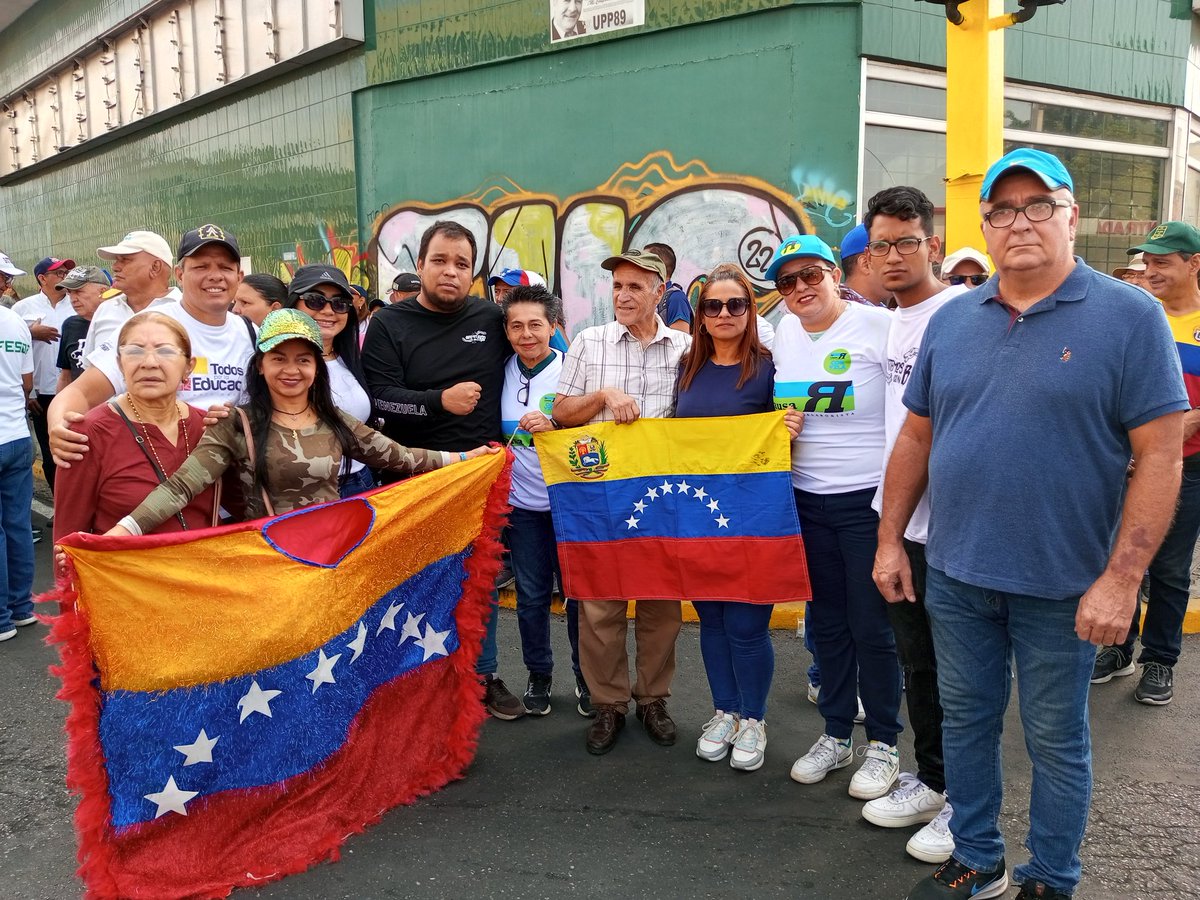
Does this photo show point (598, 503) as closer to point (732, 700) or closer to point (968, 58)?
point (732, 700)

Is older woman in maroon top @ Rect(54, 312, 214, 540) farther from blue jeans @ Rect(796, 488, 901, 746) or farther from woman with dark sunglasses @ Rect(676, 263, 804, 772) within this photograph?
blue jeans @ Rect(796, 488, 901, 746)

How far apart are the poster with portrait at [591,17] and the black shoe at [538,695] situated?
6498 mm

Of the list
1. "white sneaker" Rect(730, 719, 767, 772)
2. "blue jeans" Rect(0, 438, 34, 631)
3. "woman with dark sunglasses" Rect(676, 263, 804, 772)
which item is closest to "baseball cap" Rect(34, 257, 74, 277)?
"blue jeans" Rect(0, 438, 34, 631)

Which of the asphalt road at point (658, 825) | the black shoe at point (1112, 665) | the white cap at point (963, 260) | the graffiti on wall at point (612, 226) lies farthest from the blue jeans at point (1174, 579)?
the graffiti on wall at point (612, 226)

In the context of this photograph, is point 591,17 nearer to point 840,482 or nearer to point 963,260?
point 963,260

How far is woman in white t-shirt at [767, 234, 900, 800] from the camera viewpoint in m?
3.50

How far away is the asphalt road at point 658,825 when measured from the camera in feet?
9.92

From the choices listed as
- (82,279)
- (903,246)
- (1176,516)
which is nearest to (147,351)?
(903,246)

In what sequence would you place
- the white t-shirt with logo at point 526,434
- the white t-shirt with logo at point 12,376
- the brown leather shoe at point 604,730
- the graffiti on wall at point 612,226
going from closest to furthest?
1. the brown leather shoe at point 604,730
2. the white t-shirt with logo at point 526,434
3. the white t-shirt with logo at point 12,376
4. the graffiti on wall at point 612,226

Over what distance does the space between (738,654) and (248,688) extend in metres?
1.98

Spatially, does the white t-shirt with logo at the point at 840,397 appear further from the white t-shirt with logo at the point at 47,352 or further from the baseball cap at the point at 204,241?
the white t-shirt with logo at the point at 47,352

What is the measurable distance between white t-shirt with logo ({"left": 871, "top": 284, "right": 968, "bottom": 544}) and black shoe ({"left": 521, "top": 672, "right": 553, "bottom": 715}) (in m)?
1.96

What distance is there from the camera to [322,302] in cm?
397

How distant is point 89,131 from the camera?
52.0 feet
